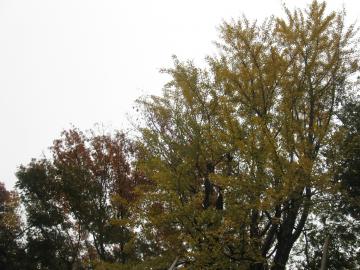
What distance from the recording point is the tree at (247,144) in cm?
884

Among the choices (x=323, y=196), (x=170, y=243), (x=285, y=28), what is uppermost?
(x=285, y=28)

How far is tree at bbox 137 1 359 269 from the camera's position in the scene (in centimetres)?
884

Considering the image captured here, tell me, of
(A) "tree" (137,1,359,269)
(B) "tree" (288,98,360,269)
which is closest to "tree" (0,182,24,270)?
(A) "tree" (137,1,359,269)

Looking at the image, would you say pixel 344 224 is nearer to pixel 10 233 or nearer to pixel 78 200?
pixel 78 200

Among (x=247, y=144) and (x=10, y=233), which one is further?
(x=10, y=233)

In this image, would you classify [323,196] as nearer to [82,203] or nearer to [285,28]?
[285,28]

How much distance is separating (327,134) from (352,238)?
5.80m

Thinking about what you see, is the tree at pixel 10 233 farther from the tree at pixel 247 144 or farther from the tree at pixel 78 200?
the tree at pixel 247 144

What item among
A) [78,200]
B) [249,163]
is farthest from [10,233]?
[249,163]

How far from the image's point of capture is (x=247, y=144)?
8820 mm

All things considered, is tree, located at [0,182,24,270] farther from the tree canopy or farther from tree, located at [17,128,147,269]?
the tree canopy

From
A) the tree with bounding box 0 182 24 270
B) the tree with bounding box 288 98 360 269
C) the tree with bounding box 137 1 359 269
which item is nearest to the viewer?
the tree with bounding box 137 1 359 269

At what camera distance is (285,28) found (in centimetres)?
1120

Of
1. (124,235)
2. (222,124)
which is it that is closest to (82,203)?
(124,235)
